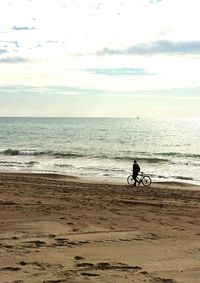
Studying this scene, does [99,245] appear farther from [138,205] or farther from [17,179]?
[17,179]

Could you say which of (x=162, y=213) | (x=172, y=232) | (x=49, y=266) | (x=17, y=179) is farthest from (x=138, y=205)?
(x=17, y=179)

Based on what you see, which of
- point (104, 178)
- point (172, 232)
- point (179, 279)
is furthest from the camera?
point (104, 178)

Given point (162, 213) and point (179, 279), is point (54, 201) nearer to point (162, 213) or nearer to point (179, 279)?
point (162, 213)

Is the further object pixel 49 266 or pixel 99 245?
pixel 99 245

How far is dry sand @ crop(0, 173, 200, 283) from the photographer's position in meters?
7.27

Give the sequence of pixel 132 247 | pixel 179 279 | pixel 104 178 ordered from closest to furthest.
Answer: pixel 179 279 → pixel 132 247 → pixel 104 178

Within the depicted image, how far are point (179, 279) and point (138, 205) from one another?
929cm

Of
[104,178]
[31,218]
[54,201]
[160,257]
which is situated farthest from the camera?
[104,178]

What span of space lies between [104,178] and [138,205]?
12.5 m

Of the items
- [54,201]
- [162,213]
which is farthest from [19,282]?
[54,201]

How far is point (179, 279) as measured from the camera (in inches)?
279

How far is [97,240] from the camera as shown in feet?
31.4

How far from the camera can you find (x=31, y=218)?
39.2 feet

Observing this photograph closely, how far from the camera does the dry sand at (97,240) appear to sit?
7266mm
